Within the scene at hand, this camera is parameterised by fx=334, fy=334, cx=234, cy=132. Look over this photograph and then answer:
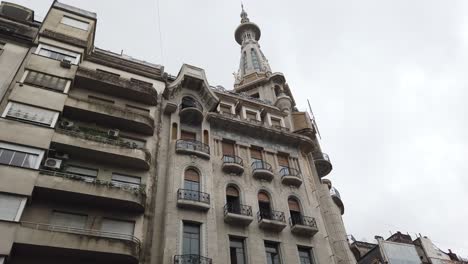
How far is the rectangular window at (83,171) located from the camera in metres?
19.3

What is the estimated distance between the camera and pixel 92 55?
2702 cm

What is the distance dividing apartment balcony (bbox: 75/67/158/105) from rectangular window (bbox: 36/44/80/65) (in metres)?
0.88

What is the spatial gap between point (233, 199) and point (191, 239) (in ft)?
15.7

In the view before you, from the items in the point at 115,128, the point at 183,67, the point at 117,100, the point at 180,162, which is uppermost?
the point at 183,67

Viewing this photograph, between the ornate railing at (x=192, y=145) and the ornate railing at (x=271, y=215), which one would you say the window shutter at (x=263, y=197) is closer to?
the ornate railing at (x=271, y=215)

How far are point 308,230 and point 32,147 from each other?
17.3 meters

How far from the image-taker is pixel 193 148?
23391 millimetres

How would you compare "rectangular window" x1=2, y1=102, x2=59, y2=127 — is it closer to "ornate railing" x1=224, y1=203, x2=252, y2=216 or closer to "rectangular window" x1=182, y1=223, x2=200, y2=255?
"rectangular window" x1=182, y1=223, x2=200, y2=255

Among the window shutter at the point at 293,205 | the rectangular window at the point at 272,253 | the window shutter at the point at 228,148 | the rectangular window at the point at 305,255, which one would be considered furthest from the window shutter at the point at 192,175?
the rectangular window at the point at 305,255

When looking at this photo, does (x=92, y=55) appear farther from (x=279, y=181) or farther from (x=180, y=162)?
(x=279, y=181)

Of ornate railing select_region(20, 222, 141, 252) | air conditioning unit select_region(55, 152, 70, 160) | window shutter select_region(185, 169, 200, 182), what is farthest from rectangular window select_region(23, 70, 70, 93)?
window shutter select_region(185, 169, 200, 182)

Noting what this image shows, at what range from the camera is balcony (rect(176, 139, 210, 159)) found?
2298cm

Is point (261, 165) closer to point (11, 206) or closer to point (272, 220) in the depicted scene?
point (272, 220)

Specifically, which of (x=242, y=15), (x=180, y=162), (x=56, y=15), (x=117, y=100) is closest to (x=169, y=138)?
(x=180, y=162)
